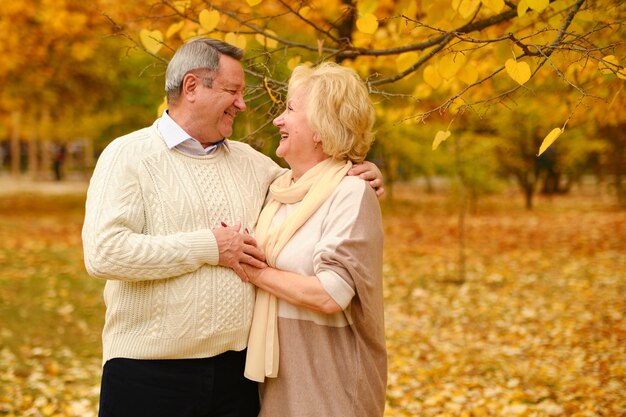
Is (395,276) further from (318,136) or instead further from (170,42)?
(318,136)

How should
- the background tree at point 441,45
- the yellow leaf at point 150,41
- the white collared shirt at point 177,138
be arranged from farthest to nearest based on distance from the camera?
the yellow leaf at point 150,41, the background tree at point 441,45, the white collared shirt at point 177,138

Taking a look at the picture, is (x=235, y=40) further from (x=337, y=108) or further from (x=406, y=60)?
(x=337, y=108)

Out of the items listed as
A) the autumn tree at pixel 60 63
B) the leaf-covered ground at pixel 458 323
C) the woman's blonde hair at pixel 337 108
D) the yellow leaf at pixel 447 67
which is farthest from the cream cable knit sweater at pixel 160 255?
the autumn tree at pixel 60 63

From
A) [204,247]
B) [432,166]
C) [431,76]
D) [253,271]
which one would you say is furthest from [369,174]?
[432,166]

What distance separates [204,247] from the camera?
2389 mm

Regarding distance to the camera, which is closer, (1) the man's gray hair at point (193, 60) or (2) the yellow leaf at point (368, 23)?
(1) the man's gray hair at point (193, 60)

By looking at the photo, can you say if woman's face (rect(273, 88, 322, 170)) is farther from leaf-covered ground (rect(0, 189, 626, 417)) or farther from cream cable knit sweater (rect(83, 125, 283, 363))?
leaf-covered ground (rect(0, 189, 626, 417))

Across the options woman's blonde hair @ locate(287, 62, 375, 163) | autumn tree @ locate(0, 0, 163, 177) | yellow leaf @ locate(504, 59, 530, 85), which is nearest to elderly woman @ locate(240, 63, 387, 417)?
woman's blonde hair @ locate(287, 62, 375, 163)

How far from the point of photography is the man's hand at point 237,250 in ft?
7.97

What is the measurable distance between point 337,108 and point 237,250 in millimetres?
633

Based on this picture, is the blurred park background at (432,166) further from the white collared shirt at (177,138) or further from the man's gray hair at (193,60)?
the white collared shirt at (177,138)

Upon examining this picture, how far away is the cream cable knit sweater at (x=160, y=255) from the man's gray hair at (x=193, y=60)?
0.19m

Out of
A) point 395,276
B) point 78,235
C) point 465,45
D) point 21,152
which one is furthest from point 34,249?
point 21,152

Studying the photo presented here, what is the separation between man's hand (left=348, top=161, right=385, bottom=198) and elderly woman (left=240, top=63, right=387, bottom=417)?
0.13 ft
